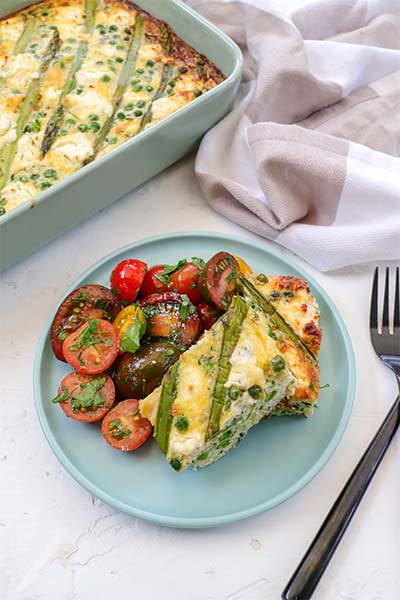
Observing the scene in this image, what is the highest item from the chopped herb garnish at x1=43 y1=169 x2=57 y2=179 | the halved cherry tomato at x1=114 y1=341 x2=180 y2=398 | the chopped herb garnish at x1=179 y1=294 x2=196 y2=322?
the chopped herb garnish at x1=43 y1=169 x2=57 y2=179

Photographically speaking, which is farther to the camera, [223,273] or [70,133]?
[70,133]

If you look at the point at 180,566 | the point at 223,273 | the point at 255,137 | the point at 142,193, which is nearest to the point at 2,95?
the point at 142,193

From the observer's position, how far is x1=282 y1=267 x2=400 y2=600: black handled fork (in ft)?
5.38

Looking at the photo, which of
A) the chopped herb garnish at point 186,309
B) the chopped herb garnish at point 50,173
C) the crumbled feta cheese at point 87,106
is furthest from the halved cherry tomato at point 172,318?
the crumbled feta cheese at point 87,106

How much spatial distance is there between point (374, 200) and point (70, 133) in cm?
101

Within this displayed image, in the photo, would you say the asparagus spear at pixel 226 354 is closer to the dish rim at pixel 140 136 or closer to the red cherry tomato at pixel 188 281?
the red cherry tomato at pixel 188 281

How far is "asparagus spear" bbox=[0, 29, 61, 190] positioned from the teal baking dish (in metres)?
0.22

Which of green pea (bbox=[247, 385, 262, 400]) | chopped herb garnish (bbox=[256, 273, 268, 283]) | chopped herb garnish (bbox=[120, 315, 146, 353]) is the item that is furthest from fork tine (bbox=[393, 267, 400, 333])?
chopped herb garnish (bbox=[120, 315, 146, 353])

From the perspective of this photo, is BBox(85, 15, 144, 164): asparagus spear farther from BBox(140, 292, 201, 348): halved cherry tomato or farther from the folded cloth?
BBox(140, 292, 201, 348): halved cherry tomato

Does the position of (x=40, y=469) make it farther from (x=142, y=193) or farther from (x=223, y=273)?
(x=142, y=193)

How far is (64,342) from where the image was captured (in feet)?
6.19

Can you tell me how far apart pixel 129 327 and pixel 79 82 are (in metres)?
1.02

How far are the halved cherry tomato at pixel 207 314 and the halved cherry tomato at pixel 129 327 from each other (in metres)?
0.18

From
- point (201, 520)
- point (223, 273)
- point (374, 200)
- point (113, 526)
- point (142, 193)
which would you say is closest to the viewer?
point (201, 520)
